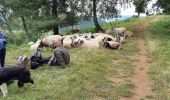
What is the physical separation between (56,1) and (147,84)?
75.6 ft

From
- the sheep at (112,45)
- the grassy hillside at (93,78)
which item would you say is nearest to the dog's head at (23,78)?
the grassy hillside at (93,78)

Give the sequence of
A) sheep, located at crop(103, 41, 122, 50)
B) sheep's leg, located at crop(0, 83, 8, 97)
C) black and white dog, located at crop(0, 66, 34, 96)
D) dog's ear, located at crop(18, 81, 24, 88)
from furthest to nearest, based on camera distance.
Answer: sheep, located at crop(103, 41, 122, 50), dog's ear, located at crop(18, 81, 24, 88), sheep's leg, located at crop(0, 83, 8, 97), black and white dog, located at crop(0, 66, 34, 96)

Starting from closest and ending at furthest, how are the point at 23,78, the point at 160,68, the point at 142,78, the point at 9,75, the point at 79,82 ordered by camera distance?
1. the point at 9,75
2. the point at 23,78
3. the point at 79,82
4. the point at 142,78
5. the point at 160,68

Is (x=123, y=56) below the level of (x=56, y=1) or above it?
below

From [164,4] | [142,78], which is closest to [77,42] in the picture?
[142,78]

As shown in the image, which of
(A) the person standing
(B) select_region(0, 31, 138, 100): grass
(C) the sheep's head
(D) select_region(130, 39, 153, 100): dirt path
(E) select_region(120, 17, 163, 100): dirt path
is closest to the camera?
(B) select_region(0, 31, 138, 100): grass

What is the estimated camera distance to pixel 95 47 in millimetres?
27516

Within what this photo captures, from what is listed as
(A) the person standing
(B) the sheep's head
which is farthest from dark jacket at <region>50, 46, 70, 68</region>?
(B) the sheep's head

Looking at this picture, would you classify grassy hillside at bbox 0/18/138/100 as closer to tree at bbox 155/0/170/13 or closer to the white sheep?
the white sheep

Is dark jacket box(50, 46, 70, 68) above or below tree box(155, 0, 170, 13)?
below

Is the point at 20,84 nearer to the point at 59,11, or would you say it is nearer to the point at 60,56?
the point at 60,56

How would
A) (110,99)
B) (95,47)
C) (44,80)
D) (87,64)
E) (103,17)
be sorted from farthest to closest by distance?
(103,17), (95,47), (87,64), (44,80), (110,99)

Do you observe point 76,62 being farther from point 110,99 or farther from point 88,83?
point 110,99

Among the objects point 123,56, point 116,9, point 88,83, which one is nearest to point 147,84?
point 88,83
